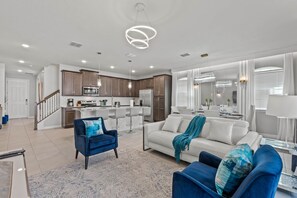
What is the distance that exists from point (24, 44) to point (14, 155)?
3.57 m

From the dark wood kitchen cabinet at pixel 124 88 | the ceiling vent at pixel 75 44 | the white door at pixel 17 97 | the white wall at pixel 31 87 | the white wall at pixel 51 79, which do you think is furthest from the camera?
the white wall at pixel 31 87

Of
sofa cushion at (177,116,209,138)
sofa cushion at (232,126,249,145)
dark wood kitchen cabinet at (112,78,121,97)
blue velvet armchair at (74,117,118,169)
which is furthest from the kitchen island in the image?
sofa cushion at (232,126,249,145)

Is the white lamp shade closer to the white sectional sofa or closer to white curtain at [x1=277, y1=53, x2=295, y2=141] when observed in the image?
Answer: the white sectional sofa

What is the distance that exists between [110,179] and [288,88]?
564 centimetres

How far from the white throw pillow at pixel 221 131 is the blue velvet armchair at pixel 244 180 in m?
0.89

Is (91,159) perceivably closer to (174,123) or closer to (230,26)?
(174,123)

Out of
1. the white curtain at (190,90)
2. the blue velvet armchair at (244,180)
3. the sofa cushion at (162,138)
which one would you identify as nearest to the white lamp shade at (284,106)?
the blue velvet armchair at (244,180)

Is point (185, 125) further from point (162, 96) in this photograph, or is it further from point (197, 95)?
point (162, 96)

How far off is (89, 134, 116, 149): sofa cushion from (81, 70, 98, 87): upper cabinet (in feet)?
15.2

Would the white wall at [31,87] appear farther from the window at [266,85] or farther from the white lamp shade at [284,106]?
the window at [266,85]

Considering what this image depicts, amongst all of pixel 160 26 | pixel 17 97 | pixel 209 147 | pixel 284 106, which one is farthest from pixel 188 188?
pixel 17 97

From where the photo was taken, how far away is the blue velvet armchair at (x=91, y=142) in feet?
8.47

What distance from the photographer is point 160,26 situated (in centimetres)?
310

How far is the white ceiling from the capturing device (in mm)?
2426
